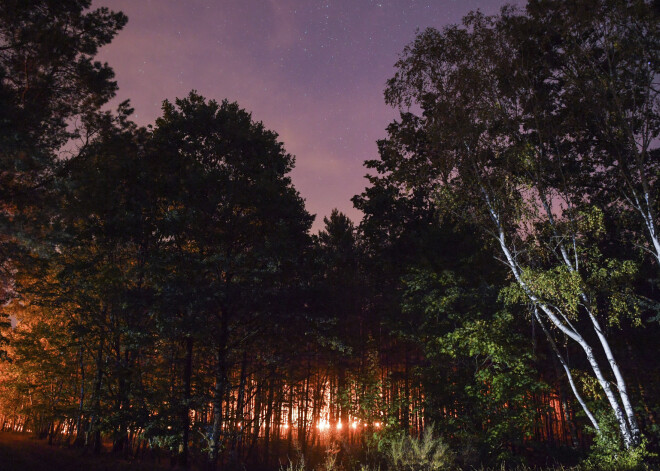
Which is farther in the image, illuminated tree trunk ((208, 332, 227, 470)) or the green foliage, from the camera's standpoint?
illuminated tree trunk ((208, 332, 227, 470))

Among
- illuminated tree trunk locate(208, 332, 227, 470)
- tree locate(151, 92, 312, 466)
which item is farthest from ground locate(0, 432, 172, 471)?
tree locate(151, 92, 312, 466)

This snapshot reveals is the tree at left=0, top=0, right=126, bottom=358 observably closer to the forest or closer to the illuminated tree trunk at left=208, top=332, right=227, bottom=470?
the forest

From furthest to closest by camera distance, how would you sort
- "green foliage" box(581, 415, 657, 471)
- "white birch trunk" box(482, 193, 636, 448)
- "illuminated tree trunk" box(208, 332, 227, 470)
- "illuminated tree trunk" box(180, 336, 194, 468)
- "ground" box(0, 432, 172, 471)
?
"illuminated tree trunk" box(180, 336, 194, 468) → "illuminated tree trunk" box(208, 332, 227, 470) → "ground" box(0, 432, 172, 471) → "white birch trunk" box(482, 193, 636, 448) → "green foliage" box(581, 415, 657, 471)

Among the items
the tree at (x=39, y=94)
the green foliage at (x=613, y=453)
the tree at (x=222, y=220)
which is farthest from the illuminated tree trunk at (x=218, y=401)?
the green foliage at (x=613, y=453)

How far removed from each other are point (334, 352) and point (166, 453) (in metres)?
14.1

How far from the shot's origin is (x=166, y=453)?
2619cm

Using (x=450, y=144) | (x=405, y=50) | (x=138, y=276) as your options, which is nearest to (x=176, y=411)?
(x=138, y=276)

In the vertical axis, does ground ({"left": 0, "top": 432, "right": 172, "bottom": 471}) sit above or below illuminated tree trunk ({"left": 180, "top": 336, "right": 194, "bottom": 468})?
below

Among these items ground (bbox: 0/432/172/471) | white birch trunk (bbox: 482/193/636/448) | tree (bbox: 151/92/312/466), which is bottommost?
ground (bbox: 0/432/172/471)

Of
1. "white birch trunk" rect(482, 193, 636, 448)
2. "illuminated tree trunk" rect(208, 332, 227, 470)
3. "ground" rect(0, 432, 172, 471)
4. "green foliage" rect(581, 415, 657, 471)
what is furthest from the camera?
"illuminated tree trunk" rect(208, 332, 227, 470)

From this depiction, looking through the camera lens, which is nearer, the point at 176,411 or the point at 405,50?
the point at 176,411

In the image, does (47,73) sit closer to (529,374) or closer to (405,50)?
(405,50)

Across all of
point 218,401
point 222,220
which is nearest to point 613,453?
point 218,401

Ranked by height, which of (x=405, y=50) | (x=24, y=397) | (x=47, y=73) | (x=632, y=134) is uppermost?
(x=405, y=50)
